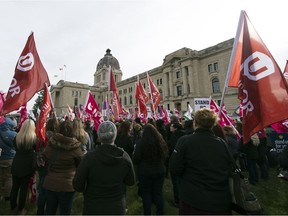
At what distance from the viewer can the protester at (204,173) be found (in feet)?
6.61

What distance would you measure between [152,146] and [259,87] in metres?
1.89

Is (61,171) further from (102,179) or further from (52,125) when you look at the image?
(52,125)

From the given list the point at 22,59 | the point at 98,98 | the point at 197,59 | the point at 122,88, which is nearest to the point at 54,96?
the point at 98,98

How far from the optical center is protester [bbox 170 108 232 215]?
2.02 meters

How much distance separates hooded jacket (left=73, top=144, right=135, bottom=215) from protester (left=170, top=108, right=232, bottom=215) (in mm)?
753

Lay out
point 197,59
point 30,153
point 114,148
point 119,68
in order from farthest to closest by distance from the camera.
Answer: point 119,68 < point 197,59 < point 30,153 < point 114,148

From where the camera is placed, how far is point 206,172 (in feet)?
6.67

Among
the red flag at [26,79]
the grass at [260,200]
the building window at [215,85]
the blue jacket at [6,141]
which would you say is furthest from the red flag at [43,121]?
the building window at [215,85]

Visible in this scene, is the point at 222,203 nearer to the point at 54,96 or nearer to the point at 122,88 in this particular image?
the point at 122,88

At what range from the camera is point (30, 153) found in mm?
3576

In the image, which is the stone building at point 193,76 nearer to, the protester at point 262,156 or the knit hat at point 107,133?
the protester at point 262,156

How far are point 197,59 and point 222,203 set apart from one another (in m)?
42.0

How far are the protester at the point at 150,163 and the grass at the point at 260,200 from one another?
0.65m

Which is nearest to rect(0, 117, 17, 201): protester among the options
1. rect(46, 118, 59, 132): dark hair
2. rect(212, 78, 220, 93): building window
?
rect(46, 118, 59, 132): dark hair
